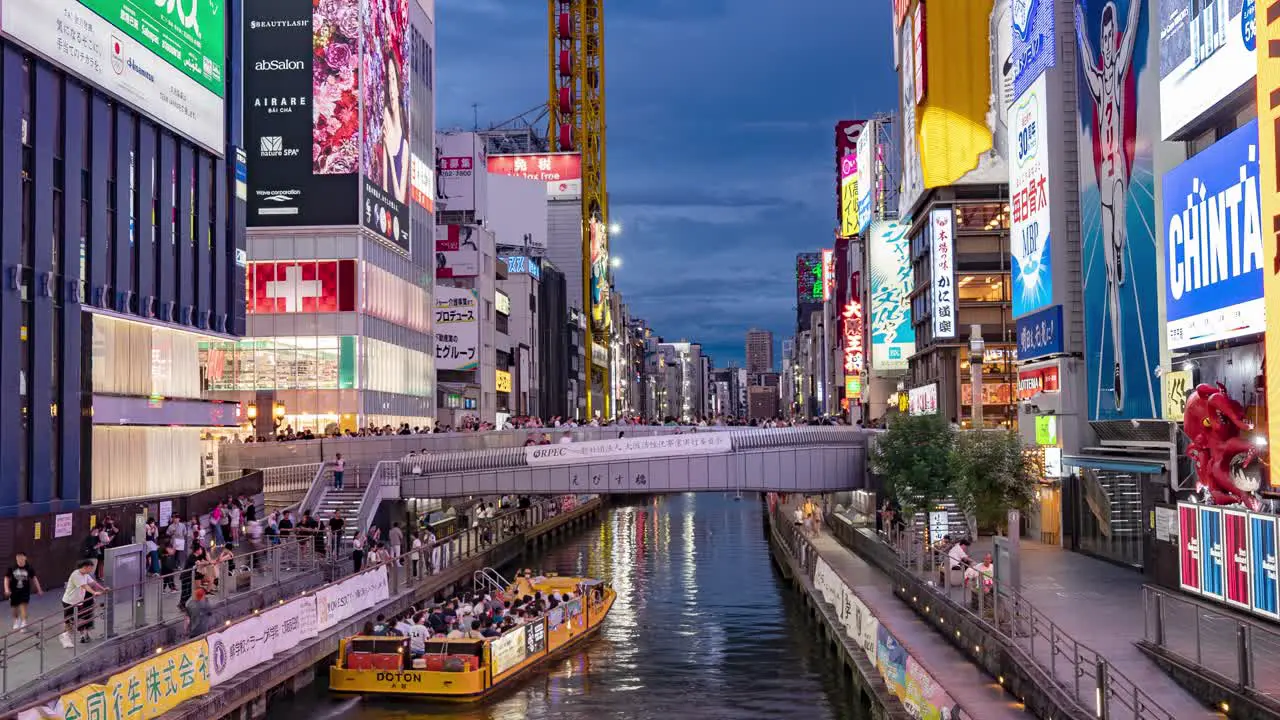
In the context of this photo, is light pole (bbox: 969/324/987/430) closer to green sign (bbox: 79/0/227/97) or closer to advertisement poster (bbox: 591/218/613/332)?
green sign (bbox: 79/0/227/97)

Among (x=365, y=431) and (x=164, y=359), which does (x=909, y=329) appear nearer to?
(x=365, y=431)

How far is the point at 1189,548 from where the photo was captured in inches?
1006

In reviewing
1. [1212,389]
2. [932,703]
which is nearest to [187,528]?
[932,703]

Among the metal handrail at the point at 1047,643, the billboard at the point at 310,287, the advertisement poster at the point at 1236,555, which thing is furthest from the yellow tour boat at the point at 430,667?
the billboard at the point at 310,287

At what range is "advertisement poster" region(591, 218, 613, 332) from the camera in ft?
537

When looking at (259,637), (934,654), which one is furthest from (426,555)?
(934,654)

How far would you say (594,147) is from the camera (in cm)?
15925

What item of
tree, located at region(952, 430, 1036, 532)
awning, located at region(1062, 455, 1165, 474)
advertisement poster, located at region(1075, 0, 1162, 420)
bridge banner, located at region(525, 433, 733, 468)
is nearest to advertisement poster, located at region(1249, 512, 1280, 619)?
awning, located at region(1062, 455, 1165, 474)

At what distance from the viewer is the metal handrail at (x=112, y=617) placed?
21.9 metres

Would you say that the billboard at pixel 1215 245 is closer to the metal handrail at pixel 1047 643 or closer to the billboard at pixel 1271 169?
the billboard at pixel 1271 169

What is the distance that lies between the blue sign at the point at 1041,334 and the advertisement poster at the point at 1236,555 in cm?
2437

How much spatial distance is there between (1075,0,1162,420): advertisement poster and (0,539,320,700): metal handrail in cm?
2606

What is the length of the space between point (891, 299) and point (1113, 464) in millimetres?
59825

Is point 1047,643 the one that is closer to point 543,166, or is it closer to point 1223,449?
point 1223,449
